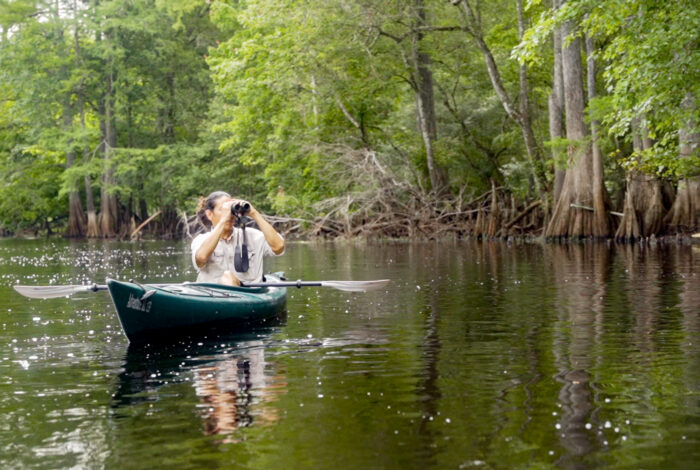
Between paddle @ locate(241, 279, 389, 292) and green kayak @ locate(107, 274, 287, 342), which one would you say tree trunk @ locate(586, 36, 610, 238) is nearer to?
paddle @ locate(241, 279, 389, 292)

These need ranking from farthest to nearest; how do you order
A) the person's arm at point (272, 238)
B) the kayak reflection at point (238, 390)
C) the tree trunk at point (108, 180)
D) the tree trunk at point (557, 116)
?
the tree trunk at point (108, 180) < the tree trunk at point (557, 116) < the person's arm at point (272, 238) < the kayak reflection at point (238, 390)

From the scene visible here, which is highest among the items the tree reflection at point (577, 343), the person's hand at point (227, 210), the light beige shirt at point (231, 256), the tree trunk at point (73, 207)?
the tree trunk at point (73, 207)

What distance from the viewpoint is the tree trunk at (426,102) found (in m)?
28.0

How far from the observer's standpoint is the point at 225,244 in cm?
949

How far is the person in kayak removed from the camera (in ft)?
29.6

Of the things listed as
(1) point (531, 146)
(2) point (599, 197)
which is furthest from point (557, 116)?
(2) point (599, 197)

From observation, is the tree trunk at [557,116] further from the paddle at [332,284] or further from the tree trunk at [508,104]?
the paddle at [332,284]

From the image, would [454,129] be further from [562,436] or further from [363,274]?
[562,436]

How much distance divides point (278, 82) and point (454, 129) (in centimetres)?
557

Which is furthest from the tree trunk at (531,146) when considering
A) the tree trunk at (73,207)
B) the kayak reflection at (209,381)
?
the tree trunk at (73,207)

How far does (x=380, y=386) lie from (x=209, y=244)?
139 inches

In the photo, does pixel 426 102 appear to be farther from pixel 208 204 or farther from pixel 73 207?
pixel 73 207

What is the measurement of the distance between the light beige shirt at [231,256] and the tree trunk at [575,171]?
13709 mm

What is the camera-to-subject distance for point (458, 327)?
869 cm
